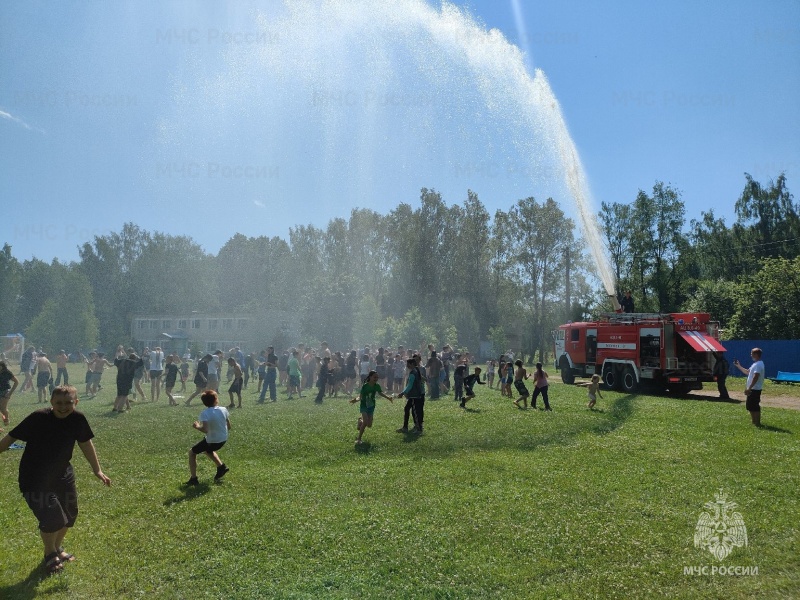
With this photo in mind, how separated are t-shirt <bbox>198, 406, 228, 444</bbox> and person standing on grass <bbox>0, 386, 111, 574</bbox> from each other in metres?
3.01

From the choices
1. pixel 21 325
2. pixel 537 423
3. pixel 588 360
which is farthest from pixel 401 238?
pixel 21 325

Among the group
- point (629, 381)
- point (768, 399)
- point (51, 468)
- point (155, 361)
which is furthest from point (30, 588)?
point (768, 399)

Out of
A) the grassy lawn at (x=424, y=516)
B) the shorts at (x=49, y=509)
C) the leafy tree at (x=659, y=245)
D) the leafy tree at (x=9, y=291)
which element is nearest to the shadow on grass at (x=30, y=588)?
the grassy lawn at (x=424, y=516)

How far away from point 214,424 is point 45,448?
3357 millimetres

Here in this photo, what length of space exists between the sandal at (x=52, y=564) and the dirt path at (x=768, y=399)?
21.2m

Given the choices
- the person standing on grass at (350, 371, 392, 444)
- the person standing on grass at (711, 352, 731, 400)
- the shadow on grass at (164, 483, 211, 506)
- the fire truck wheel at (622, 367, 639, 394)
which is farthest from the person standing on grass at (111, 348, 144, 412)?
the person standing on grass at (711, 352, 731, 400)

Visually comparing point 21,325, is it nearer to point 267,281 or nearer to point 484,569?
point 267,281

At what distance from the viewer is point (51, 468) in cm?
620

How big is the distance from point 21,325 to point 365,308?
223 feet

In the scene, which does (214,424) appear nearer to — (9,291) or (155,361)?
(155,361)

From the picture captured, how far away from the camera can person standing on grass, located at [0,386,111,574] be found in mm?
6094

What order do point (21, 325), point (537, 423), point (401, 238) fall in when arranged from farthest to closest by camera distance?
1. point (21, 325)
2. point (401, 238)
3. point (537, 423)

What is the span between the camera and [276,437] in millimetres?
13141

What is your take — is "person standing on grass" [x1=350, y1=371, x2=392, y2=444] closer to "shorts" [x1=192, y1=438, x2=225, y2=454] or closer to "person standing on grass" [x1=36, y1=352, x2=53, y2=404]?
"shorts" [x1=192, y1=438, x2=225, y2=454]
